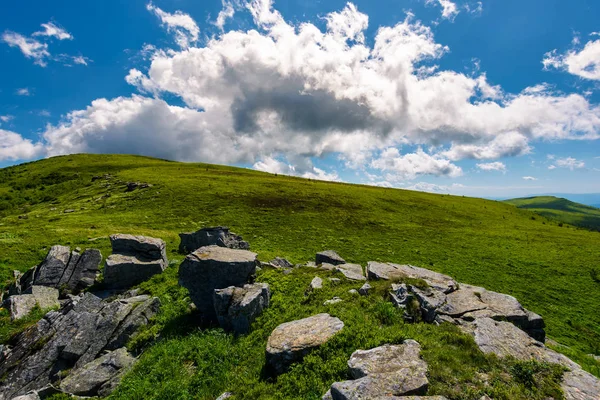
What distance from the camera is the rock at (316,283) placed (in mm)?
18672

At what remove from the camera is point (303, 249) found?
4066cm

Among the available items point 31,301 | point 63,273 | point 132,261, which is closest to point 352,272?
point 132,261

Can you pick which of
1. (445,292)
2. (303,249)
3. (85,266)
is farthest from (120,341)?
(303,249)

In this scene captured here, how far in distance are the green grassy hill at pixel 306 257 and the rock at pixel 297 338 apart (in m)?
0.47

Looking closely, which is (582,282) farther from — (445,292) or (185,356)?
(185,356)

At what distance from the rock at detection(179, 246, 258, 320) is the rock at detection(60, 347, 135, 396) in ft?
14.5

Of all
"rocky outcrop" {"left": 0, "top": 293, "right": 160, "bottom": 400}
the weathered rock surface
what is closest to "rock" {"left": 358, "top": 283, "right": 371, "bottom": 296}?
the weathered rock surface

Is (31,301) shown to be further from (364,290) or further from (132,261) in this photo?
(364,290)

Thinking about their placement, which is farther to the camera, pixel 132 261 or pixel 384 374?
pixel 132 261

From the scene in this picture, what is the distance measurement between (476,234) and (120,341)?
57373 millimetres

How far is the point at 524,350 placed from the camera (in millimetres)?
11633

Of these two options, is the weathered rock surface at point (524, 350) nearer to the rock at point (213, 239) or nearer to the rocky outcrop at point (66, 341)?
the rocky outcrop at point (66, 341)

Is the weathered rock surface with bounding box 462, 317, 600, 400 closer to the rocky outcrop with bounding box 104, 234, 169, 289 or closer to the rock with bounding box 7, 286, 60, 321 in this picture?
the rocky outcrop with bounding box 104, 234, 169, 289

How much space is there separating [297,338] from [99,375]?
32.4 ft
